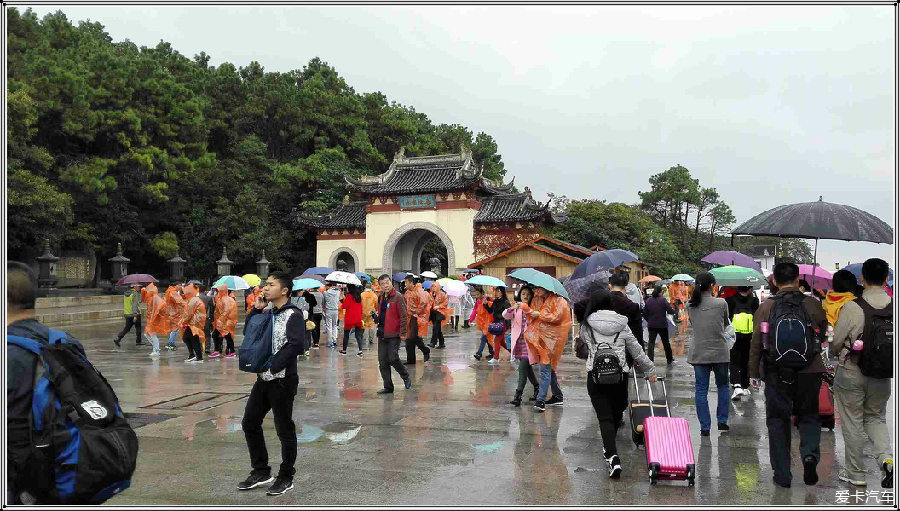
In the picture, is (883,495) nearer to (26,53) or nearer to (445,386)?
(445,386)

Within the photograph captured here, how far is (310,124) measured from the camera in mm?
39875

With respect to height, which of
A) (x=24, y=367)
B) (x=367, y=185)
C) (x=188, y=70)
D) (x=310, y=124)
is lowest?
(x=24, y=367)

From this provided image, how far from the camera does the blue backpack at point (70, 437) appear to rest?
258 centimetres

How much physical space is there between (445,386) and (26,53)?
29543 mm

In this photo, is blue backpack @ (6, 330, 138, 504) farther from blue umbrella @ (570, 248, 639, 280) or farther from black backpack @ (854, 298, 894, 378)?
blue umbrella @ (570, 248, 639, 280)

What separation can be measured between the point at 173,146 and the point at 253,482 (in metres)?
29.7

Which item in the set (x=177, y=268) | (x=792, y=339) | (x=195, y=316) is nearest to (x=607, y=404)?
(x=792, y=339)

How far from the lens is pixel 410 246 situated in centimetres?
3778

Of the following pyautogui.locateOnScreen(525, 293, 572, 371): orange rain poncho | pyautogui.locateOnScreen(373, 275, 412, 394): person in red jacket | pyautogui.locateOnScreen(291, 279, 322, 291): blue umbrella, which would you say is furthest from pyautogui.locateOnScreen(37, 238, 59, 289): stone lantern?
pyautogui.locateOnScreen(525, 293, 572, 371): orange rain poncho

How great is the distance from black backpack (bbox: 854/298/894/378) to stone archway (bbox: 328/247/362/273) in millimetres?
33442

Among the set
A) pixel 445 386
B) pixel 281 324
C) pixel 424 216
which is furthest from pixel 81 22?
pixel 281 324

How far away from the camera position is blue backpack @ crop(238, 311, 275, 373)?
4.70m

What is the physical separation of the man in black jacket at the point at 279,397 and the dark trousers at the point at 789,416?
352 cm

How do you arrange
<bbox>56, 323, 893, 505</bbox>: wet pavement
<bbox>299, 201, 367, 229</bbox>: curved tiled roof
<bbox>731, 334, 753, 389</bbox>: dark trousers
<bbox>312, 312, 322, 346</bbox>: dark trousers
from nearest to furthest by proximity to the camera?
1. <bbox>56, 323, 893, 505</bbox>: wet pavement
2. <bbox>731, 334, 753, 389</bbox>: dark trousers
3. <bbox>312, 312, 322, 346</bbox>: dark trousers
4. <bbox>299, 201, 367, 229</bbox>: curved tiled roof
